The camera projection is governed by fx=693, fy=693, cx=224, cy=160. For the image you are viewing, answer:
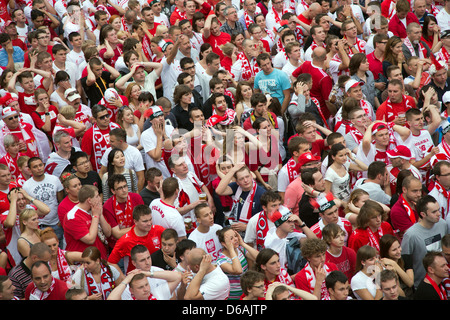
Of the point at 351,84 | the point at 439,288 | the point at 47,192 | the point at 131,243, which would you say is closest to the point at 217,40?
the point at 351,84

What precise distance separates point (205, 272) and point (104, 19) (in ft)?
24.1

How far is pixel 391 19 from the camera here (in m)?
13.0

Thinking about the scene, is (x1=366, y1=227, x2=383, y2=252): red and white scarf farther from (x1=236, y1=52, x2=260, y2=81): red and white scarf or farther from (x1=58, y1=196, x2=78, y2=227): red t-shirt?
(x1=236, y1=52, x2=260, y2=81): red and white scarf

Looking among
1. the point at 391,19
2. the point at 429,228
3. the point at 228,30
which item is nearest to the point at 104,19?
the point at 228,30

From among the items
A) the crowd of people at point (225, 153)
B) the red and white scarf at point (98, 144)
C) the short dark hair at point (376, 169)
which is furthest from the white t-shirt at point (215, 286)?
the red and white scarf at point (98, 144)

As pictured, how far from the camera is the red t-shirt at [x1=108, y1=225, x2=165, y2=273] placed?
762 centimetres

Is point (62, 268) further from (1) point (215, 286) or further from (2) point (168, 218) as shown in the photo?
(1) point (215, 286)

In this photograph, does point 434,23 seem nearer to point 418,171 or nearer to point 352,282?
point 418,171

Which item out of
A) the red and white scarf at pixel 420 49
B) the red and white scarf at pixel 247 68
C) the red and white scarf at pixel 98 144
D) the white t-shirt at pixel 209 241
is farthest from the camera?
the red and white scarf at pixel 420 49

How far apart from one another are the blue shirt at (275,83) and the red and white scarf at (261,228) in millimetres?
3394

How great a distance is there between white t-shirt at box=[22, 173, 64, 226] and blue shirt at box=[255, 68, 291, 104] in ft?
12.2

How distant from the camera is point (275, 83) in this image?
425 inches

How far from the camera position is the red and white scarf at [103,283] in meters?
7.19

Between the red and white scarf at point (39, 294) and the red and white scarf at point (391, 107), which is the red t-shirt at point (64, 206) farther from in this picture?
the red and white scarf at point (391, 107)
